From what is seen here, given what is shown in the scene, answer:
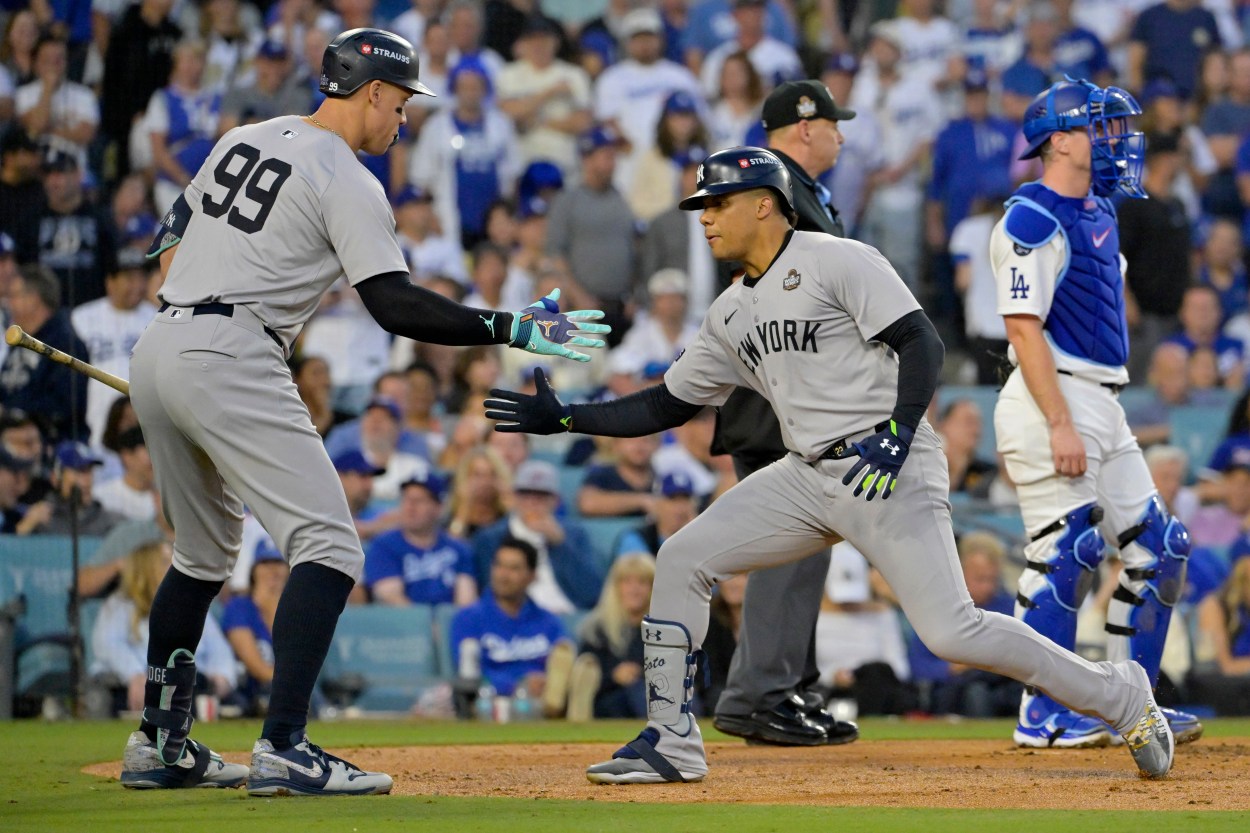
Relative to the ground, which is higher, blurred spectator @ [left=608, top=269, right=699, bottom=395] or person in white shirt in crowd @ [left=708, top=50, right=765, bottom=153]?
person in white shirt in crowd @ [left=708, top=50, right=765, bottom=153]

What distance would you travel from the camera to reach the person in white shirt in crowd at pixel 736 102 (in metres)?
11.8

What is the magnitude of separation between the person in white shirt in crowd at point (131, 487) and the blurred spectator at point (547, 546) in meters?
1.82

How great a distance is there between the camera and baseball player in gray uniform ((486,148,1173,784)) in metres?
4.93

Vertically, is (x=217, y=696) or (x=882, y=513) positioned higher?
(x=882, y=513)

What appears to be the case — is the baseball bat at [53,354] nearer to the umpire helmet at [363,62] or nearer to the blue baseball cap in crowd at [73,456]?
the umpire helmet at [363,62]

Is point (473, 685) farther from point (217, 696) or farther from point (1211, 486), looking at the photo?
Answer: point (1211, 486)

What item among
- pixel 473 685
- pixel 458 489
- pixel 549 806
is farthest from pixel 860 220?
pixel 549 806

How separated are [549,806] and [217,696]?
4462 mm

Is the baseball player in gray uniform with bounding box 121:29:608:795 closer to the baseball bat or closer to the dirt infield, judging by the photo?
the baseball bat

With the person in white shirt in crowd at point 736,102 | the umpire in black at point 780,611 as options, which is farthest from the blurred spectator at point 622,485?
the umpire in black at point 780,611

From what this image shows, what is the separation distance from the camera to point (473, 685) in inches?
345

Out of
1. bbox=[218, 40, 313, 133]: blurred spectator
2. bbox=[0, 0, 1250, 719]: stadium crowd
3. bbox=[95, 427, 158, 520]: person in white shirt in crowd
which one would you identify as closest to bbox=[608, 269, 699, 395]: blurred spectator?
bbox=[0, 0, 1250, 719]: stadium crowd

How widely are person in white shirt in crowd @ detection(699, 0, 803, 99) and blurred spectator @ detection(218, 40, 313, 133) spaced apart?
296cm

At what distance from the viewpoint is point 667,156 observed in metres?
11.9
